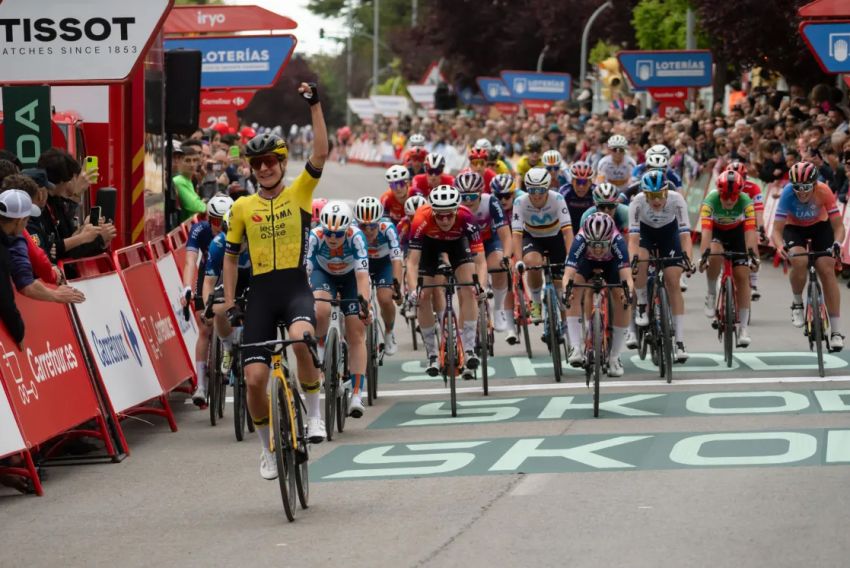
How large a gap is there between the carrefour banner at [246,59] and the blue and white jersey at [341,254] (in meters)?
14.2

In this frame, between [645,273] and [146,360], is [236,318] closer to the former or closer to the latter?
[146,360]

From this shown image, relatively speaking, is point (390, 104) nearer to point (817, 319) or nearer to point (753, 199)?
point (753, 199)

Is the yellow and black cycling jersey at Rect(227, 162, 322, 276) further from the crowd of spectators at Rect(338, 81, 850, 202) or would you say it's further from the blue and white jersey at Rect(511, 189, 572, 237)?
the crowd of spectators at Rect(338, 81, 850, 202)

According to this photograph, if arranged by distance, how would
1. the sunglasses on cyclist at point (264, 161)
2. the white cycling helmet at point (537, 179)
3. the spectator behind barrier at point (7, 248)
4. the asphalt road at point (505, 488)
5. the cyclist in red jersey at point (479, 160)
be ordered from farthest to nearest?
1. the cyclist in red jersey at point (479, 160)
2. the white cycling helmet at point (537, 179)
3. the spectator behind barrier at point (7, 248)
4. the sunglasses on cyclist at point (264, 161)
5. the asphalt road at point (505, 488)

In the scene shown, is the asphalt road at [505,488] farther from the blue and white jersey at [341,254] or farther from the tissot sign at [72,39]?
the tissot sign at [72,39]

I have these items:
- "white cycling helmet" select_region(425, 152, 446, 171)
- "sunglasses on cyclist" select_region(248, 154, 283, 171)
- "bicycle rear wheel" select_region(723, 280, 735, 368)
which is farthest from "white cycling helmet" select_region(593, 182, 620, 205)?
"sunglasses on cyclist" select_region(248, 154, 283, 171)

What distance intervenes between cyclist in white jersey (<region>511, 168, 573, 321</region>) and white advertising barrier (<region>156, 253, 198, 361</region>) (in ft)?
10.8

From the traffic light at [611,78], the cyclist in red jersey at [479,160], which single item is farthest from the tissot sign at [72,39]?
the traffic light at [611,78]

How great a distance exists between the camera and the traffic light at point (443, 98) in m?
70.5

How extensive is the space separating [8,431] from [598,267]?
5912mm

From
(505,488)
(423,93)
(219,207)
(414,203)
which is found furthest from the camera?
(423,93)

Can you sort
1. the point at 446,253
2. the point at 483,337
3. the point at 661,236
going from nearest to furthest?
the point at 483,337, the point at 446,253, the point at 661,236

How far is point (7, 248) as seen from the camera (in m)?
11.1

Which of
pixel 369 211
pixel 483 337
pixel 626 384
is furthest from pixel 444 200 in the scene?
pixel 626 384
